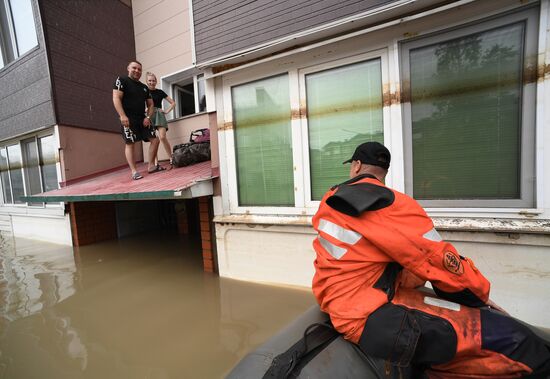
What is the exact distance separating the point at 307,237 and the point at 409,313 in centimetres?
218

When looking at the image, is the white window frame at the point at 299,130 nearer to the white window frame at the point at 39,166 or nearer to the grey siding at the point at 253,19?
the grey siding at the point at 253,19

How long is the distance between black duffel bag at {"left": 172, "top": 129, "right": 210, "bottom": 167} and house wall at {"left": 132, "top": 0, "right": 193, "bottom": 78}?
2.16 m

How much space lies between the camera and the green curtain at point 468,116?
257 centimetres

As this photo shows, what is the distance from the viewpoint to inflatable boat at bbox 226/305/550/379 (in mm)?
1242

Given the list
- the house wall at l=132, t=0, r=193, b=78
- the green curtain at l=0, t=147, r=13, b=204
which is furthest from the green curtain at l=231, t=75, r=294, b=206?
the green curtain at l=0, t=147, r=13, b=204

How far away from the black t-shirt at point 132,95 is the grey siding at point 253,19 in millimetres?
1405

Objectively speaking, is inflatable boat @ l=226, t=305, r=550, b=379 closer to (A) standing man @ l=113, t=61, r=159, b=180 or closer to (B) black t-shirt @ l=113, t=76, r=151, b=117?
(A) standing man @ l=113, t=61, r=159, b=180

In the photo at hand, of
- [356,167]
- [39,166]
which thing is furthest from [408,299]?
[39,166]

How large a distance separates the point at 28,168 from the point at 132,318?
22.8 ft

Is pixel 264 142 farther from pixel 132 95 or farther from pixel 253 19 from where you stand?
pixel 132 95

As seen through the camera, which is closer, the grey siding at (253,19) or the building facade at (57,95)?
the grey siding at (253,19)

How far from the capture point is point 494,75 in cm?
261

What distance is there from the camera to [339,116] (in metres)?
3.33

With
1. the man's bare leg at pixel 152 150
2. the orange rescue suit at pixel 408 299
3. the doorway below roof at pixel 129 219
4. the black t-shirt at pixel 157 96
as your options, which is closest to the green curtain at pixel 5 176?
the doorway below roof at pixel 129 219
